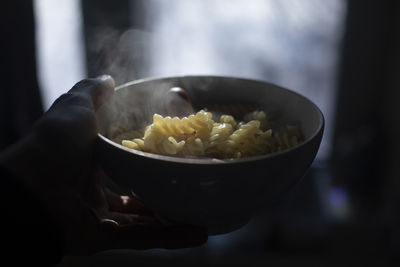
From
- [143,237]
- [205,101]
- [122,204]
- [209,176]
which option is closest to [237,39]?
[205,101]

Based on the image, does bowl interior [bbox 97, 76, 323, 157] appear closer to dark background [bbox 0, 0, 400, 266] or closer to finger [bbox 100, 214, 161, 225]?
finger [bbox 100, 214, 161, 225]

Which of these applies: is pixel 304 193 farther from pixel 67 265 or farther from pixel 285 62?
pixel 67 265

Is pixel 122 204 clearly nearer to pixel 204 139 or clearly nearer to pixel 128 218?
pixel 128 218

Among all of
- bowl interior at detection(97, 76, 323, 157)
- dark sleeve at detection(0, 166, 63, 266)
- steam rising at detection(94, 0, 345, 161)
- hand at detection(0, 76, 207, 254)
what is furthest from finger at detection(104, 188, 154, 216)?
steam rising at detection(94, 0, 345, 161)

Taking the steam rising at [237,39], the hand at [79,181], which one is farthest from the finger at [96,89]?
the steam rising at [237,39]

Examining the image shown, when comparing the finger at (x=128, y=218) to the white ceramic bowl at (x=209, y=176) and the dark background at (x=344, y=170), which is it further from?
the dark background at (x=344, y=170)

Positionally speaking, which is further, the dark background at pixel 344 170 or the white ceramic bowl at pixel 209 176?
the dark background at pixel 344 170

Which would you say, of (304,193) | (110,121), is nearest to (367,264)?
(304,193)
